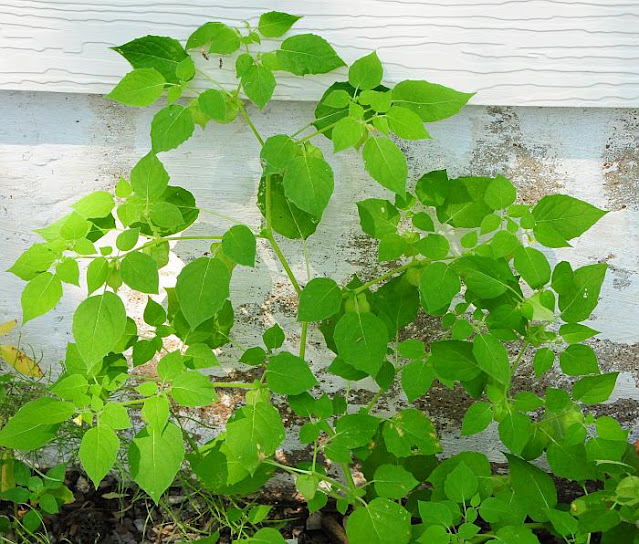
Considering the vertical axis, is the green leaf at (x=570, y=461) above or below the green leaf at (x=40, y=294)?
below

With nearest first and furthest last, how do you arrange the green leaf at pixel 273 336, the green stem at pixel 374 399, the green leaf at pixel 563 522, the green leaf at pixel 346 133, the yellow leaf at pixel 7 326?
the green leaf at pixel 346 133
the green leaf at pixel 563 522
the green leaf at pixel 273 336
the green stem at pixel 374 399
the yellow leaf at pixel 7 326

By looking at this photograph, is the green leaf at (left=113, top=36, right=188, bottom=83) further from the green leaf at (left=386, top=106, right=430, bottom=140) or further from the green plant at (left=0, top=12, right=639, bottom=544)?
the green leaf at (left=386, top=106, right=430, bottom=140)

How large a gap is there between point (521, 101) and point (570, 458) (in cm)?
71

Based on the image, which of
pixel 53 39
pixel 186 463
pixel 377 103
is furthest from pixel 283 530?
pixel 53 39

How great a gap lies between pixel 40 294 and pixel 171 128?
382 mm

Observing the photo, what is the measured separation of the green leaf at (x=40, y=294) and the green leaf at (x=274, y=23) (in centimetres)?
59

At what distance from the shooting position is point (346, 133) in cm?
124

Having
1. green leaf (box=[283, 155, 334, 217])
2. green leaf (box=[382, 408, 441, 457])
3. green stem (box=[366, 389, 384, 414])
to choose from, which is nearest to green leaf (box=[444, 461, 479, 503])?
green leaf (box=[382, 408, 441, 457])

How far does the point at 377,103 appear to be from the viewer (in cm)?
126

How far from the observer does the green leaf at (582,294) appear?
1.35 metres

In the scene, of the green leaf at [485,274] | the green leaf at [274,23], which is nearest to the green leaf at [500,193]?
the green leaf at [485,274]

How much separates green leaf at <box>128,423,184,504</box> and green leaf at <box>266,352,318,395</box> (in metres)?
0.20

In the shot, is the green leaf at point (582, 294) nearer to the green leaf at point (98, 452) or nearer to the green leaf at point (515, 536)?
the green leaf at point (515, 536)

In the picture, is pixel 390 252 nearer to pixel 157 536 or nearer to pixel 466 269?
pixel 466 269
